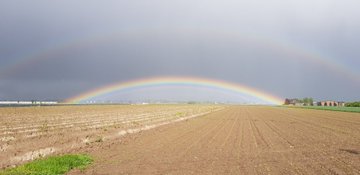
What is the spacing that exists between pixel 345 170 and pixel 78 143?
13552 millimetres

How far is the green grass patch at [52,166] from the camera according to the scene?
13359mm

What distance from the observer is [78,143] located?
872 inches

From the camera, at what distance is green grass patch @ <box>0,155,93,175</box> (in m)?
13.4

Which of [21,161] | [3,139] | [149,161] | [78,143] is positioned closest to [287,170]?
[149,161]

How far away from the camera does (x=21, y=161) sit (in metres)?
16.1

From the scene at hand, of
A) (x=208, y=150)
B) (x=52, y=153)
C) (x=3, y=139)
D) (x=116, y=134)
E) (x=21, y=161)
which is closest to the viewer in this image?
(x=21, y=161)

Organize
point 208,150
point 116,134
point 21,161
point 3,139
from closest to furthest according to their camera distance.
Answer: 1. point 21,161
2. point 208,150
3. point 3,139
4. point 116,134

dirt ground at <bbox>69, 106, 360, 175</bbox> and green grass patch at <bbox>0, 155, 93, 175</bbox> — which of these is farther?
dirt ground at <bbox>69, 106, 360, 175</bbox>

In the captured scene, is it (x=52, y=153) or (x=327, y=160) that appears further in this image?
(x=52, y=153)

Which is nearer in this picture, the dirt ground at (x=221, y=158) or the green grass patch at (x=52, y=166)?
the green grass patch at (x=52, y=166)

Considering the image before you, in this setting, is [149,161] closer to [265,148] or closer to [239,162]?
[239,162]

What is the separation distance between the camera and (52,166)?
1452cm

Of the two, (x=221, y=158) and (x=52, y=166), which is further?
(x=221, y=158)

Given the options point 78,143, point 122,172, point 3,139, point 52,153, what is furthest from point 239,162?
point 3,139
